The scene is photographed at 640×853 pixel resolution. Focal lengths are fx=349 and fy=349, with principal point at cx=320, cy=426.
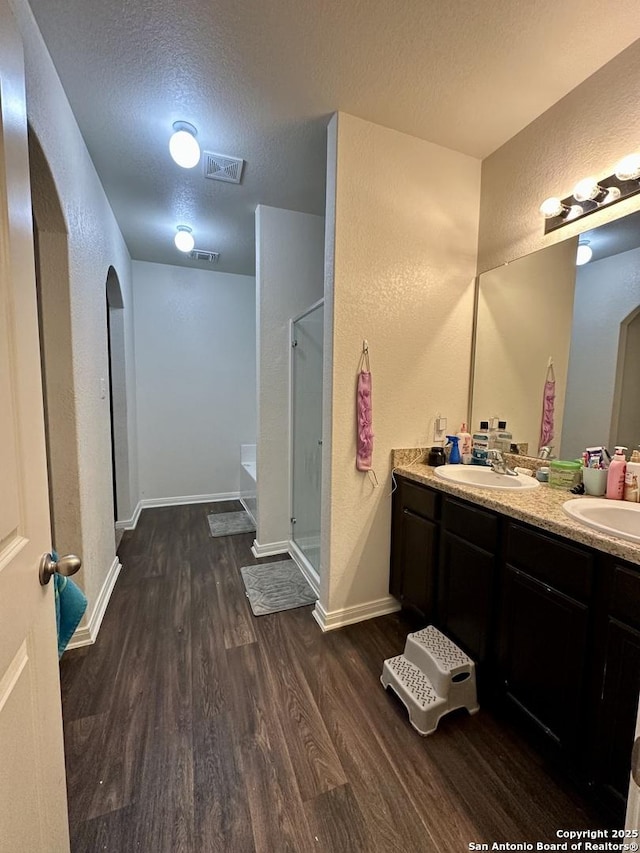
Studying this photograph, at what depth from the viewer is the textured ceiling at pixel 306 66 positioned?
4.23ft

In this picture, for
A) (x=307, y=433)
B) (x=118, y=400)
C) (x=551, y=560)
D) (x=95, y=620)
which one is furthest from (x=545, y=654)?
(x=118, y=400)

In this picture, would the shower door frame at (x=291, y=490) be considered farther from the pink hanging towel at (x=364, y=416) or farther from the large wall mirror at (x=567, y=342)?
the large wall mirror at (x=567, y=342)

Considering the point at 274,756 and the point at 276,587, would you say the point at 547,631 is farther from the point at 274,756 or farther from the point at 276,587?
the point at 276,587

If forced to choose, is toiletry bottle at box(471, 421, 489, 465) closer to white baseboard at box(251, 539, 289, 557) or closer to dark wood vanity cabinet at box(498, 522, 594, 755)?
dark wood vanity cabinet at box(498, 522, 594, 755)

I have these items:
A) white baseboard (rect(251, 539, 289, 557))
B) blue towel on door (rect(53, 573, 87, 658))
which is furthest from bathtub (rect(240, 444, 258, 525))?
blue towel on door (rect(53, 573, 87, 658))

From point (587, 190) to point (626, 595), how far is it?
1.67m

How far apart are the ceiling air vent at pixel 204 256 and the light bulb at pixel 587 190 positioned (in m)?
2.98

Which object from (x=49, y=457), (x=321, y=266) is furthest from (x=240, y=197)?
(x=49, y=457)

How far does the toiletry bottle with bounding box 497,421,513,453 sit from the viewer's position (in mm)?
2018

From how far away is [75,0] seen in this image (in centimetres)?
124

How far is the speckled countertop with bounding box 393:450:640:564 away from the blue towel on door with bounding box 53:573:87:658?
4.81 feet

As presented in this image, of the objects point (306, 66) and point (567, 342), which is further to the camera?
point (567, 342)

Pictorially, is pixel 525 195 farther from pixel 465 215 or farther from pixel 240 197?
pixel 240 197

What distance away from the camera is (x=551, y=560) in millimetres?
1209
